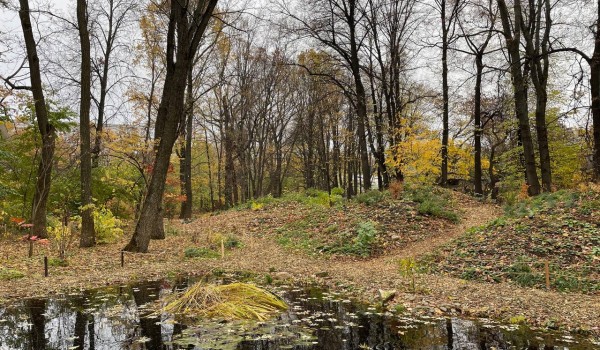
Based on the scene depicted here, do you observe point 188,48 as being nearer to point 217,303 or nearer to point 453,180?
point 217,303

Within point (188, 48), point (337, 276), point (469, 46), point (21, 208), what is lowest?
point (337, 276)

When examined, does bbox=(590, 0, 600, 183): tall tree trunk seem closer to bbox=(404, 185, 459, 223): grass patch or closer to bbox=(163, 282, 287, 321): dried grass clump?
bbox=(404, 185, 459, 223): grass patch

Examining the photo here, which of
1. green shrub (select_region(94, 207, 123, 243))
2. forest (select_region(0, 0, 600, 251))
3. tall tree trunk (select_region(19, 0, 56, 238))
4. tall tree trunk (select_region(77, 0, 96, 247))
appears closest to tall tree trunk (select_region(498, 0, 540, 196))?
forest (select_region(0, 0, 600, 251))

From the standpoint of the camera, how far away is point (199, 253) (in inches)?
435

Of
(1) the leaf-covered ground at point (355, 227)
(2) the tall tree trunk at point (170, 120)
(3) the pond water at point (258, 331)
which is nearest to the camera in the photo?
(3) the pond water at point (258, 331)

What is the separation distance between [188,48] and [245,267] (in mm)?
5895

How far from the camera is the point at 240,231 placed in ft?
51.2

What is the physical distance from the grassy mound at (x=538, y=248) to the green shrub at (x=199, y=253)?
5572 mm

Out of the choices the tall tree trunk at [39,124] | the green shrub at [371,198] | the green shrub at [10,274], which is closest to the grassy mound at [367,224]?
the green shrub at [371,198]

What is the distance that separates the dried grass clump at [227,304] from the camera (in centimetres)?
545

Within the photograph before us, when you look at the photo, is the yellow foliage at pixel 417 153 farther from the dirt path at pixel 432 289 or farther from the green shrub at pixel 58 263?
the green shrub at pixel 58 263

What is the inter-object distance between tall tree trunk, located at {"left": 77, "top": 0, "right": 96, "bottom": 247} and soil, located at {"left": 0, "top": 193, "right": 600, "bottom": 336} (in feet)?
1.96

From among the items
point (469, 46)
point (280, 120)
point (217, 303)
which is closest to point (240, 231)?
point (217, 303)

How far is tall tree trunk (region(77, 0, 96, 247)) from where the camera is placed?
11.5 meters
